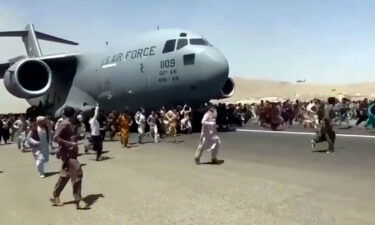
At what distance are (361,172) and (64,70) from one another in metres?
21.0

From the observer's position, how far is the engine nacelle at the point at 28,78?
22844 millimetres

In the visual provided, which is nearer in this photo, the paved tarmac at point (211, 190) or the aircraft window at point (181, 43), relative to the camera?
the paved tarmac at point (211, 190)

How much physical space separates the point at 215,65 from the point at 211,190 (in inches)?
426

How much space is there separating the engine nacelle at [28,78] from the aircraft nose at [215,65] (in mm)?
8890

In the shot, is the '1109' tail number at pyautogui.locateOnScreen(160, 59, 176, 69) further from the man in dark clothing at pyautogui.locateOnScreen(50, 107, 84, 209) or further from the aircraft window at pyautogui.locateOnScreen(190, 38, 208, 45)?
the man in dark clothing at pyautogui.locateOnScreen(50, 107, 84, 209)

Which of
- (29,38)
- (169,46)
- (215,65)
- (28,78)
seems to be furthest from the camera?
(29,38)

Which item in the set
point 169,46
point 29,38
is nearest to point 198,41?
point 169,46

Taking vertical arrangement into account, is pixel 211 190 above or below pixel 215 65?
below

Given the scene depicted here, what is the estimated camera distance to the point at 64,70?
27.3 meters

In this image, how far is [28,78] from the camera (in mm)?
24281

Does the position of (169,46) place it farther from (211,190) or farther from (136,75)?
(211,190)

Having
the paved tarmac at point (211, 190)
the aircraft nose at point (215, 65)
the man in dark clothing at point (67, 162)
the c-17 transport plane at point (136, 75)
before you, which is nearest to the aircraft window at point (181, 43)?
the c-17 transport plane at point (136, 75)

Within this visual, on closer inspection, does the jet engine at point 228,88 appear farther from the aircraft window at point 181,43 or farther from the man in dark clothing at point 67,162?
the man in dark clothing at point 67,162

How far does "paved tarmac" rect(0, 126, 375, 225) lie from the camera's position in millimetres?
6688
